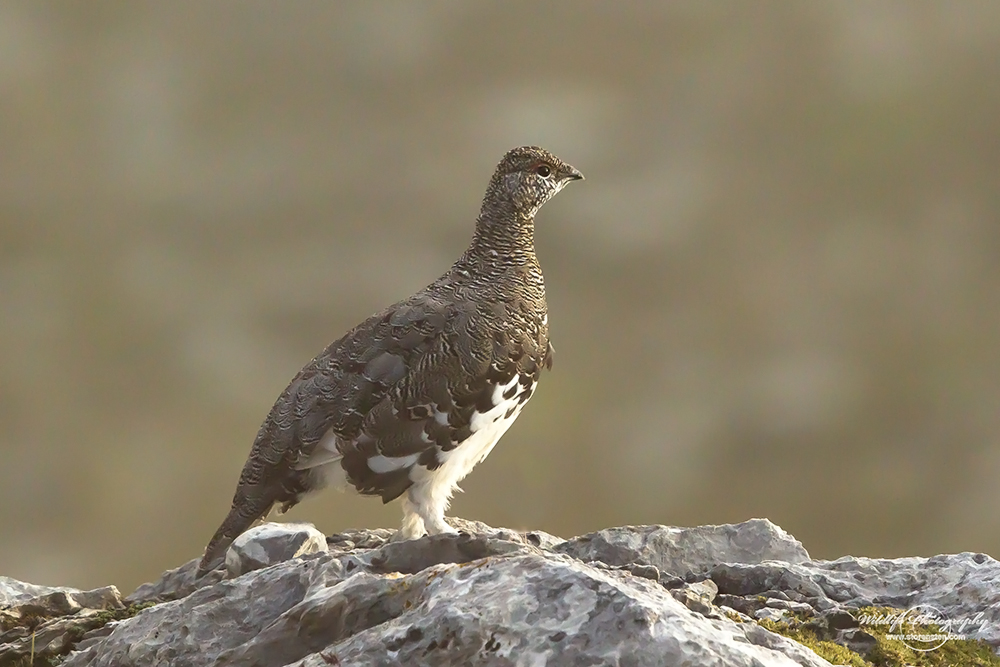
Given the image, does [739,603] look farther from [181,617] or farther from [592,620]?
[181,617]

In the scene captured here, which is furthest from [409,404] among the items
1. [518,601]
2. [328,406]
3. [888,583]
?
[518,601]

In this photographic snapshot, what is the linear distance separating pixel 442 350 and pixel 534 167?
56.7 inches

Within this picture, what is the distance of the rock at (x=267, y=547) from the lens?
18.2 ft

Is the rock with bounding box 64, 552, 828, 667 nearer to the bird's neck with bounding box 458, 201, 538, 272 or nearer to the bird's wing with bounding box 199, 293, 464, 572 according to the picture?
the bird's wing with bounding box 199, 293, 464, 572

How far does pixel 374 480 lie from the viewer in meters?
6.40

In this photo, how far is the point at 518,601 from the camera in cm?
342

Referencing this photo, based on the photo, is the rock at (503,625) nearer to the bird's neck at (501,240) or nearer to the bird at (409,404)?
the bird at (409,404)

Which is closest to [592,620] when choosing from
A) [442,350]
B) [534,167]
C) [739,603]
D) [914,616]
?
[739,603]

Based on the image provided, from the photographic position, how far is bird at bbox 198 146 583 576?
249 inches

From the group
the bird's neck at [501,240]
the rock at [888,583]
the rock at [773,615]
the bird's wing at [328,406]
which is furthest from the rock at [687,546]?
the bird's neck at [501,240]

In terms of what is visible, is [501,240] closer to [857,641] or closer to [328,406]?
[328,406]

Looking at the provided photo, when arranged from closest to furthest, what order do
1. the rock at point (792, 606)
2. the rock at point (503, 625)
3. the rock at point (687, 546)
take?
the rock at point (503, 625)
the rock at point (792, 606)
the rock at point (687, 546)

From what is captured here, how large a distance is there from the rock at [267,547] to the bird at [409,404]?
2.43ft

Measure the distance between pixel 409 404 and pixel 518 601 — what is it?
300cm
